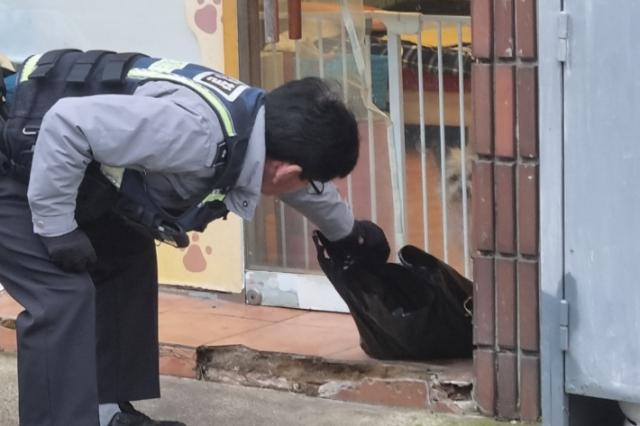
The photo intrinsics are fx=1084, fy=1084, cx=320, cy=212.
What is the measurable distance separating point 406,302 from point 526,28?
1.14 m

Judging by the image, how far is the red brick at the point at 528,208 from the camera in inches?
128

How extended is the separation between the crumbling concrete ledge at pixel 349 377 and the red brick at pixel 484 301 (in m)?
0.24

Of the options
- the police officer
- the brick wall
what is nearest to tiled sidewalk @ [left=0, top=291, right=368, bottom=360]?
the brick wall

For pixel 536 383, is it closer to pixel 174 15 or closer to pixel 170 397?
pixel 170 397

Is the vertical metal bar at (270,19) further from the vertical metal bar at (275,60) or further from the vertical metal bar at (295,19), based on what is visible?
the vertical metal bar at (275,60)

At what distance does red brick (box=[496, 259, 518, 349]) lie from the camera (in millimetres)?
3361

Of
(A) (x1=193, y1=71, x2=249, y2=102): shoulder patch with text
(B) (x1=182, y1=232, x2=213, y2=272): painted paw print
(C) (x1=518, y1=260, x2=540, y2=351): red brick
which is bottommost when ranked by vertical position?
(B) (x1=182, y1=232, x2=213, y2=272): painted paw print

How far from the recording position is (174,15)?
475cm

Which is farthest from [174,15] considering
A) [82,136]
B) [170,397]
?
[82,136]

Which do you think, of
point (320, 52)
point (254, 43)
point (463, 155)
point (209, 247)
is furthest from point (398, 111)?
point (209, 247)

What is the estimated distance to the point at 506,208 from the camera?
333 centimetres

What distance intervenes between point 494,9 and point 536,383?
3.83ft

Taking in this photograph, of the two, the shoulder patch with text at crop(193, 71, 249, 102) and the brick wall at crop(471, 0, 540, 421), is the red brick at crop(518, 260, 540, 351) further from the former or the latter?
the shoulder patch with text at crop(193, 71, 249, 102)

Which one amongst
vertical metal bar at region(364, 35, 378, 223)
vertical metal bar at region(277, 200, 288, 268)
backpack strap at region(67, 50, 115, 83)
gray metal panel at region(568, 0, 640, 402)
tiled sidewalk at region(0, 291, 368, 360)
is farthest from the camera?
vertical metal bar at region(277, 200, 288, 268)
